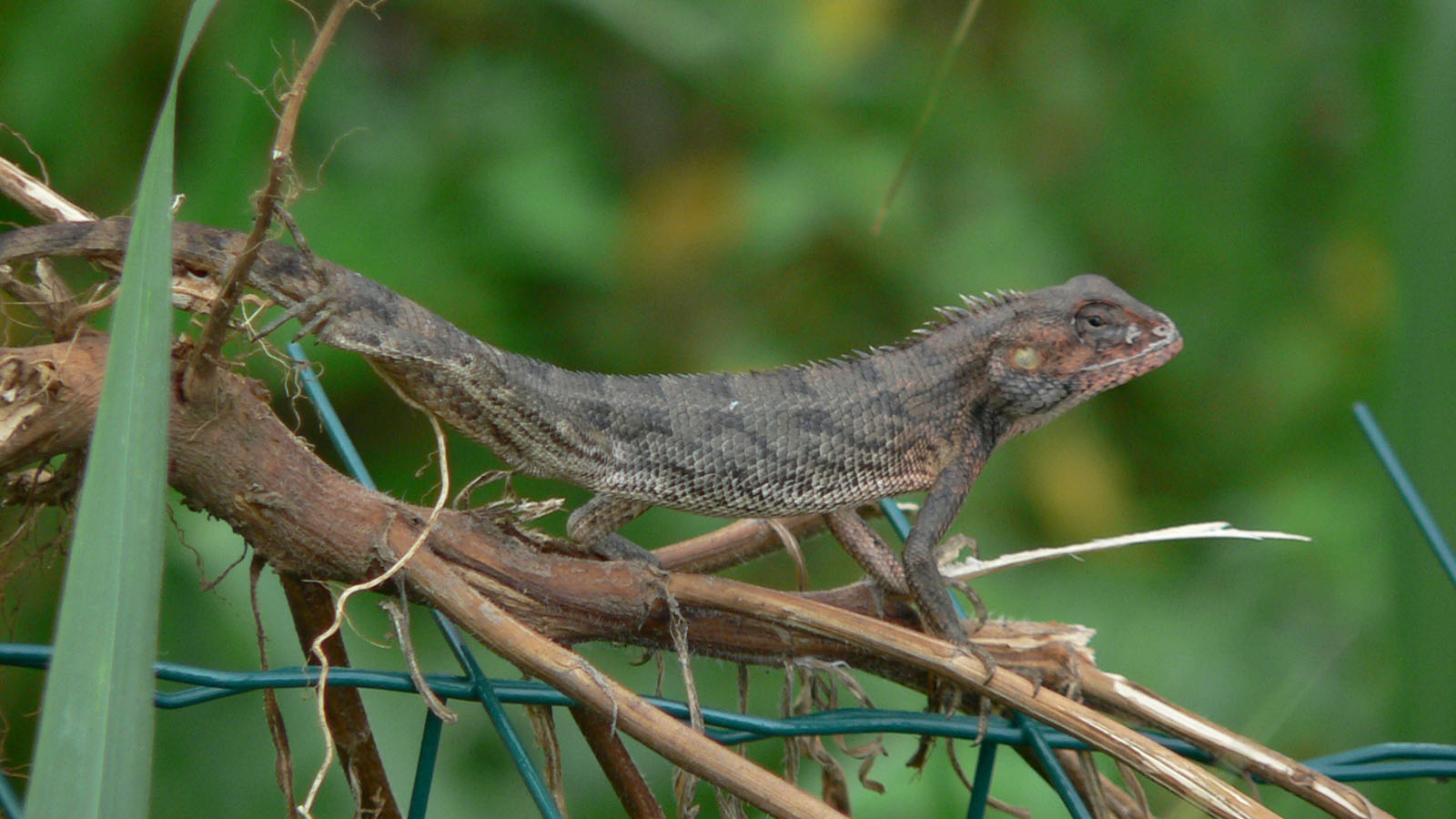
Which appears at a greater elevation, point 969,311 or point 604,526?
point 969,311

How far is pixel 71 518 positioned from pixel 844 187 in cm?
339

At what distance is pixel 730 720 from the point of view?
1.96m

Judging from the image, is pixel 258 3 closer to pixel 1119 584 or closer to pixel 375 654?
pixel 375 654

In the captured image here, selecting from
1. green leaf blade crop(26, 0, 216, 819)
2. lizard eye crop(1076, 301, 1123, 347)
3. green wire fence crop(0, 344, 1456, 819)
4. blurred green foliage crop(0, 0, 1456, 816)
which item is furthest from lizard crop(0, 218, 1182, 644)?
blurred green foliage crop(0, 0, 1456, 816)

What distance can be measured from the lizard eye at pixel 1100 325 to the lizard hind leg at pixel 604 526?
47.2 inches

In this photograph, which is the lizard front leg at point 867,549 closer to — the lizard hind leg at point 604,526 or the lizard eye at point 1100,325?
the lizard hind leg at point 604,526

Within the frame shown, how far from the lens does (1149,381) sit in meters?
5.19

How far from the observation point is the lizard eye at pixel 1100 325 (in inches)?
120

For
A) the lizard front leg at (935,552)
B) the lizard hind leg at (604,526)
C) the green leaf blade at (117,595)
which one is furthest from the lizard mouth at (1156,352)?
the green leaf blade at (117,595)

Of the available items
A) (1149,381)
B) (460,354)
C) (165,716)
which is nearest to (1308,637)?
(1149,381)

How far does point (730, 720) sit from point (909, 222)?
3174mm

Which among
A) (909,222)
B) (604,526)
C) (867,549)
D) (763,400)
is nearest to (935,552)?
(867,549)

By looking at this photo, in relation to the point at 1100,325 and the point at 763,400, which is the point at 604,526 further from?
the point at 1100,325

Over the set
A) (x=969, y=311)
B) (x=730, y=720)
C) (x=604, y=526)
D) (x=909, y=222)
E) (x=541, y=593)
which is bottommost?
(x=730, y=720)
